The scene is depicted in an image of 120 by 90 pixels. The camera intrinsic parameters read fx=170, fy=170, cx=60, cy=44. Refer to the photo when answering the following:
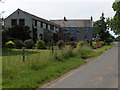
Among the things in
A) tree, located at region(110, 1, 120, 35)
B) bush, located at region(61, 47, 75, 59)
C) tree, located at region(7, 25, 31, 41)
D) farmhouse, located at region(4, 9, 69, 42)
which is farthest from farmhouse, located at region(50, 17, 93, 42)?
bush, located at region(61, 47, 75, 59)

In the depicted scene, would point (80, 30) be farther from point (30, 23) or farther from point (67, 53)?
point (67, 53)

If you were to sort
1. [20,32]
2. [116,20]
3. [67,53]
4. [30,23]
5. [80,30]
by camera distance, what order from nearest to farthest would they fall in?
[67,53] < [20,32] < [30,23] < [116,20] < [80,30]

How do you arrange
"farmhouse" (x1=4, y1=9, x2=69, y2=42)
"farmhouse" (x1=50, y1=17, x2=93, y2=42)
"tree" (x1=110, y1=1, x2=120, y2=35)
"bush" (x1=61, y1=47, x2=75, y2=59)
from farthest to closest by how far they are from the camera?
"farmhouse" (x1=50, y1=17, x2=93, y2=42)
"tree" (x1=110, y1=1, x2=120, y2=35)
"farmhouse" (x1=4, y1=9, x2=69, y2=42)
"bush" (x1=61, y1=47, x2=75, y2=59)

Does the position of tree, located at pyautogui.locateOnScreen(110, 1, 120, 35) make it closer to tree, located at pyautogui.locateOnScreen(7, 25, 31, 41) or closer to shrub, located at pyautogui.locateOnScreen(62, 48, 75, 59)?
tree, located at pyautogui.locateOnScreen(7, 25, 31, 41)

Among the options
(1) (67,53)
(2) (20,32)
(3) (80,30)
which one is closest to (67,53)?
(1) (67,53)

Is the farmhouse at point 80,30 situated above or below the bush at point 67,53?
above

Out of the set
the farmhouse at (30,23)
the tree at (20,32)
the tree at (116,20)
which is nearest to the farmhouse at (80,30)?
the tree at (116,20)

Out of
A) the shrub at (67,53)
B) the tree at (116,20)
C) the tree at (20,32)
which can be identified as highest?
the tree at (116,20)

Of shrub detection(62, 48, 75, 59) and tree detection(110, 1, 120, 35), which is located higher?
tree detection(110, 1, 120, 35)

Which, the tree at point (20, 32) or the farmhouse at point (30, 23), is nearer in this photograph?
the tree at point (20, 32)

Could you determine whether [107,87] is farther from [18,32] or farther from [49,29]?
[49,29]

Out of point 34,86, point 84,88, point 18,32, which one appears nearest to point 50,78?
point 34,86

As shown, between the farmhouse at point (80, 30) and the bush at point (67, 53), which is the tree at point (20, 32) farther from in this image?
the farmhouse at point (80, 30)

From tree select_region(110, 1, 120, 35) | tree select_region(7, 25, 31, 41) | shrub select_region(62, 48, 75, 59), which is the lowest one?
shrub select_region(62, 48, 75, 59)
